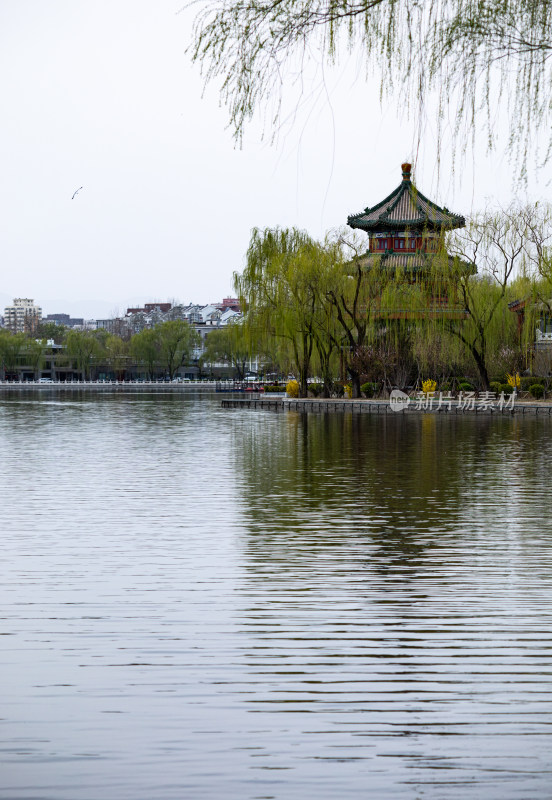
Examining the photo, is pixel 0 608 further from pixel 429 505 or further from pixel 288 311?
pixel 288 311

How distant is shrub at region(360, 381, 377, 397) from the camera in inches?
1561

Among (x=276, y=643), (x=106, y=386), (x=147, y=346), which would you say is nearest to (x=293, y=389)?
(x=276, y=643)

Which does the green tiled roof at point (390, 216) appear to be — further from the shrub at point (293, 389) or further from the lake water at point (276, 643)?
the lake water at point (276, 643)

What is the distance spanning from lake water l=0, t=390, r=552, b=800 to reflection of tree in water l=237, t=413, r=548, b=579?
55mm

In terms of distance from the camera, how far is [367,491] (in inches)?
484

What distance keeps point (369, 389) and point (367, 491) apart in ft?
90.3

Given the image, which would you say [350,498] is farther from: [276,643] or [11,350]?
[11,350]

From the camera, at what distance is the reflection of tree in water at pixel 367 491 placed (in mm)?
8125

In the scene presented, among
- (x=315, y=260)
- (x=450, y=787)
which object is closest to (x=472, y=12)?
(x=450, y=787)

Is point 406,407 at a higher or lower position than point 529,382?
lower

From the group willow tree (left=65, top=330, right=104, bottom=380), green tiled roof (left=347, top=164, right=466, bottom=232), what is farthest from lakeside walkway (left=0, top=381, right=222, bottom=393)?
green tiled roof (left=347, top=164, right=466, bottom=232)

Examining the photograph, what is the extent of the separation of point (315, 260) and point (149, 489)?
25.3m

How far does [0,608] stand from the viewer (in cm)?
600

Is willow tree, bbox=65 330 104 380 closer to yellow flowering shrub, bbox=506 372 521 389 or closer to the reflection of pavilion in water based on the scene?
yellow flowering shrub, bbox=506 372 521 389
